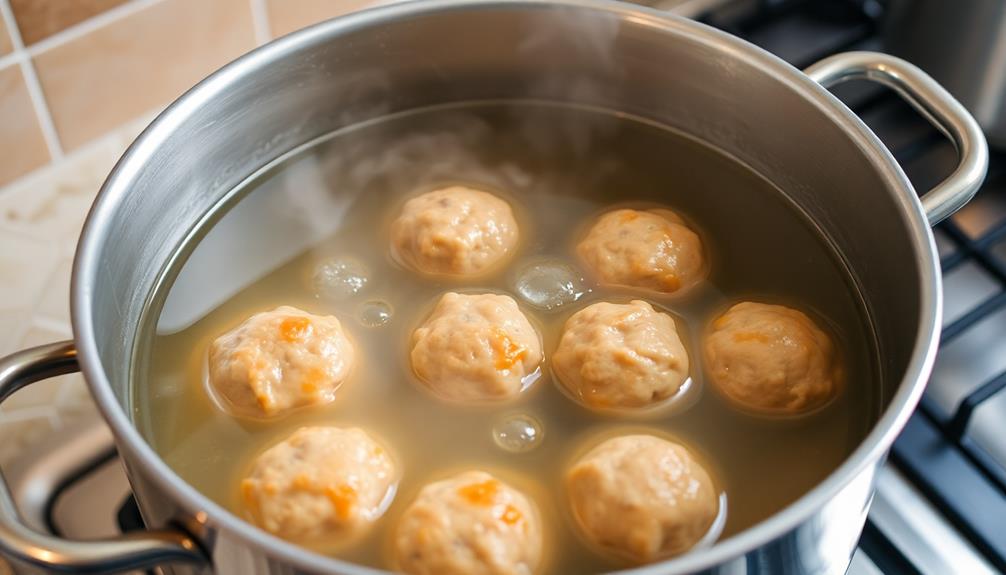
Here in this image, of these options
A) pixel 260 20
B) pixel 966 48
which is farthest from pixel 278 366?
pixel 966 48

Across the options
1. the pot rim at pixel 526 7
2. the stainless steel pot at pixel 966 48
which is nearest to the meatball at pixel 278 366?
the pot rim at pixel 526 7

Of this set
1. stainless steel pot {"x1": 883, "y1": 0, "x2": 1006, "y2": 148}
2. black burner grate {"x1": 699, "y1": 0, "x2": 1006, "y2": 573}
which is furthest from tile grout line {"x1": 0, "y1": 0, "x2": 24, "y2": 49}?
stainless steel pot {"x1": 883, "y1": 0, "x2": 1006, "y2": 148}

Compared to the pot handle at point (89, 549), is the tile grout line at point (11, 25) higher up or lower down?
higher up

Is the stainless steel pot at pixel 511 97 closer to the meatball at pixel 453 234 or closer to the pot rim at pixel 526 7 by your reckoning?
the pot rim at pixel 526 7

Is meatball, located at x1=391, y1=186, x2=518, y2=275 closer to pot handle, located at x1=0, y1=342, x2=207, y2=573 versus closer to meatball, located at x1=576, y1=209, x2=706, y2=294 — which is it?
meatball, located at x1=576, y1=209, x2=706, y2=294

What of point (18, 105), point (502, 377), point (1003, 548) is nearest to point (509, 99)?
point (502, 377)

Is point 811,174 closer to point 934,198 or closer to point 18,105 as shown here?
point 934,198

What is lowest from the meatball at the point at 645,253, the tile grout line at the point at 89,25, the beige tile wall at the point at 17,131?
the meatball at the point at 645,253
